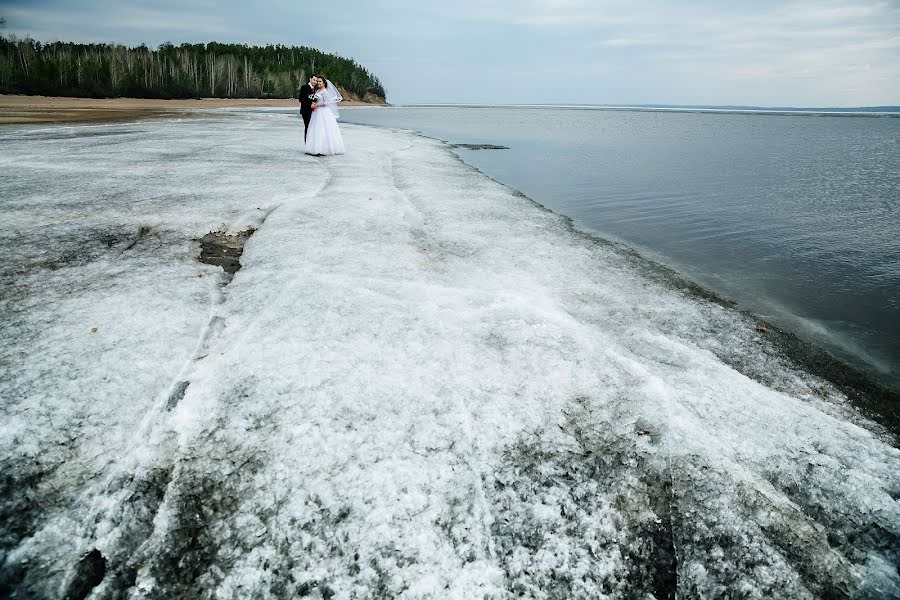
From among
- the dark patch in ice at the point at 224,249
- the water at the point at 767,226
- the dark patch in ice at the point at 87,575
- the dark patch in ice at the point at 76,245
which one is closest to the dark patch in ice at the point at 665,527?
the dark patch in ice at the point at 87,575

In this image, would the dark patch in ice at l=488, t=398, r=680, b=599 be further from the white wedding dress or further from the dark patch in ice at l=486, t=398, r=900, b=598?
the white wedding dress

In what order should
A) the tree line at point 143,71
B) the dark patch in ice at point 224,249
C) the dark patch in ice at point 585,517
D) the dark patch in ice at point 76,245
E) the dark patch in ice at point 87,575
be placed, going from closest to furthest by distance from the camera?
1. the dark patch in ice at point 87,575
2. the dark patch in ice at point 585,517
3. the dark patch in ice at point 76,245
4. the dark patch in ice at point 224,249
5. the tree line at point 143,71

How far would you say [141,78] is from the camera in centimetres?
7731

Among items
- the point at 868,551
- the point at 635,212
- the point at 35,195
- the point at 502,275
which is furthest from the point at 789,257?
the point at 35,195

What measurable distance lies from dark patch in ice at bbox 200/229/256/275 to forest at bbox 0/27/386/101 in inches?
3407

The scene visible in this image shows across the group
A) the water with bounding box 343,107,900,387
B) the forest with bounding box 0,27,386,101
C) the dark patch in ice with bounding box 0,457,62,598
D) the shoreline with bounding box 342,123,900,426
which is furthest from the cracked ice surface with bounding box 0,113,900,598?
the forest with bounding box 0,27,386,101

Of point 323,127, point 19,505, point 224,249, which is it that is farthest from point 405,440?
point 323,127

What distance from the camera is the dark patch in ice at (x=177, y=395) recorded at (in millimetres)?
2792

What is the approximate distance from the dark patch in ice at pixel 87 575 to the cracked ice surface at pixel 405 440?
0.04 feet

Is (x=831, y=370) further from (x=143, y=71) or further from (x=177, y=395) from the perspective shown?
(x=143, y=71)

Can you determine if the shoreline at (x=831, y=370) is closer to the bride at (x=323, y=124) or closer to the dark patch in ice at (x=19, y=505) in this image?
the dark patch in ice at (x=19, y=505)

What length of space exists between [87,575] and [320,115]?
1384 centimetres

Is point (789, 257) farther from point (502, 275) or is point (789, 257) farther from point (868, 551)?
point (868, 551)

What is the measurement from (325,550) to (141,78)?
323 ft
